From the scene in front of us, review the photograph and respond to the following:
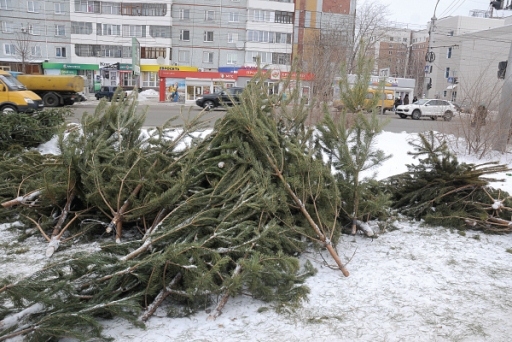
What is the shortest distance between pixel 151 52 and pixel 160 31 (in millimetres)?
2633

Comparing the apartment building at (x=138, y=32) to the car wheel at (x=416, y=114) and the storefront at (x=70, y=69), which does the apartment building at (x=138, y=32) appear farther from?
the car wheel at (x=416, y=114)

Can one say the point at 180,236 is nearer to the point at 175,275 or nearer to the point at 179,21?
the point at 175,275

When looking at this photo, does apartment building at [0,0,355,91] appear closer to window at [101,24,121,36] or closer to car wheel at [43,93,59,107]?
window at [101,24,121,36]

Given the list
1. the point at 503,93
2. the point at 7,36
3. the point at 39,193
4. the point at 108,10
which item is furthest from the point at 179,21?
the point at 39,193

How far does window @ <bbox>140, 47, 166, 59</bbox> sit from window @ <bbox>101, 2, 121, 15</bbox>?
4929mm

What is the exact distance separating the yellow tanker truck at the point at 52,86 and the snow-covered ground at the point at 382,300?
22505 millimetres

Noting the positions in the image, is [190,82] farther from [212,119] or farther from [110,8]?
[212,119]

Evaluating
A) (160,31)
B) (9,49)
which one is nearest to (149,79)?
(160,31)

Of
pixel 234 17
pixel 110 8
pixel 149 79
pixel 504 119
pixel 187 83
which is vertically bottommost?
pixel 504 119

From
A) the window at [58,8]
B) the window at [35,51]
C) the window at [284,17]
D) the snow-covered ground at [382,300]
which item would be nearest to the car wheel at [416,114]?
the window at [284,17]

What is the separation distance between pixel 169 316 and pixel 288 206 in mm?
1680

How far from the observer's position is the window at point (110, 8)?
148 feet

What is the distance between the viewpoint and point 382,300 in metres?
A: 3.53

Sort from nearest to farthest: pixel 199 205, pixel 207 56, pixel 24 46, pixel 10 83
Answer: pixel 199 205
pixel 10 83
pixel 24 46
pixel 207 56
